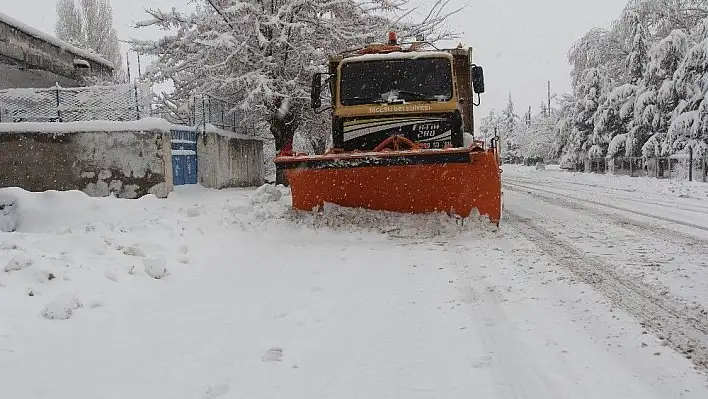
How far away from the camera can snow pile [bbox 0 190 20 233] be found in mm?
8031

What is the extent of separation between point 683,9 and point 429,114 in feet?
79.7

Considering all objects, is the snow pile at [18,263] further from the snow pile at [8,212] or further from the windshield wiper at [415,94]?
the windshield wiper at [415,94]

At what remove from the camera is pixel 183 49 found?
53.3ft

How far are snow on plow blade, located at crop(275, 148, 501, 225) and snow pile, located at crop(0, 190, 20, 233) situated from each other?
3996 millimetres

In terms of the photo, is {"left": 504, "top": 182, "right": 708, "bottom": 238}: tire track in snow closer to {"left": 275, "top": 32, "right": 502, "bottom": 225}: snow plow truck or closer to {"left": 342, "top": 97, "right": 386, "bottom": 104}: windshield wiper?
{"left": 275, "top": 32, "right": 502, "bottom": 225}: snow plow truck

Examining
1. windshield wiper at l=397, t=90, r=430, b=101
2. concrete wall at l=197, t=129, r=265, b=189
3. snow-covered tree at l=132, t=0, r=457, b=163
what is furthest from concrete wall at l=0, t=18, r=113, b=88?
windshield wiper at l=397, t=90, r=430, b=101

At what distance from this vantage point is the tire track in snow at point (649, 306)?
3.18 meters

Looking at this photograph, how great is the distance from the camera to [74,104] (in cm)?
1148

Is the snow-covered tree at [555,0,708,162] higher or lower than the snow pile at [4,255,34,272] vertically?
higher

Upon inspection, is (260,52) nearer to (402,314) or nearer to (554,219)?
(554,219)

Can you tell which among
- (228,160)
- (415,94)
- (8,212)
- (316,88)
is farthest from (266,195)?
(228,160)

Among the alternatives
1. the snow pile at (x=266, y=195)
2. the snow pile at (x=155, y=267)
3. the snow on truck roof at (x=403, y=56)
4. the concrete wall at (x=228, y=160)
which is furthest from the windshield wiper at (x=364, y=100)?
the concrete wall at (x=228, y=160)

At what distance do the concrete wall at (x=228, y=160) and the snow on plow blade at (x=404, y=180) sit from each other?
24.6 ft

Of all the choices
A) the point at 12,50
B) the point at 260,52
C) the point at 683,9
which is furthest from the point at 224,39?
the point at 683,9
